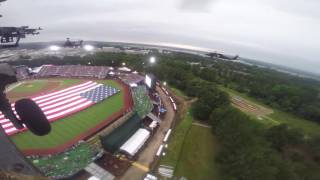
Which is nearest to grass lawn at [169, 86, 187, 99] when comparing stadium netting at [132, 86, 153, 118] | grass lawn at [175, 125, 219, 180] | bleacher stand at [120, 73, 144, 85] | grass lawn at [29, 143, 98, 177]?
bleacher stand at [120, 73, 144, 85]

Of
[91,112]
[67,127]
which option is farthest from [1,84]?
[91,112]

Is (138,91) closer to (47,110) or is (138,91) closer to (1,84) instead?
(47,110)

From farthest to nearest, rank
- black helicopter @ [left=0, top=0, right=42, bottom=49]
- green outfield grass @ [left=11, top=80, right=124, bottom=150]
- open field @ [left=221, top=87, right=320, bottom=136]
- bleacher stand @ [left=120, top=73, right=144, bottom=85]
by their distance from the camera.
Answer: bleacher stand @ [left=120, top=73, right=144, bottom=85]
open field @ [left=221, top=87, right=320, bottom=136]
green outfield grass @ [left=11, top=80, right=124, bottom=150]
black helicopter @ [left=0, top=0, right=42, bottom=49]

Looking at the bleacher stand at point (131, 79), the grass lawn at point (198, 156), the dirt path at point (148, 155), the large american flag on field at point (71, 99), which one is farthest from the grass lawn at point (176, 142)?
the bleacher stand at point (131, 79)

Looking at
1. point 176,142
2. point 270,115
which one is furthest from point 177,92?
point 176,142

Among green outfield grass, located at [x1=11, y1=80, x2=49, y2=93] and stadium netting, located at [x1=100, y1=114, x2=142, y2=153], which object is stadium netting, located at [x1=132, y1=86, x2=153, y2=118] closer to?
stadium netting, located at [x1=100, y1=114, x2=142, y2=153]

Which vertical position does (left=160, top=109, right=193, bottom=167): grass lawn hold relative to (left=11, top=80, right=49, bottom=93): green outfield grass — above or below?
below

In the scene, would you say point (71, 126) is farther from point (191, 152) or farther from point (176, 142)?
point (191, 152)
